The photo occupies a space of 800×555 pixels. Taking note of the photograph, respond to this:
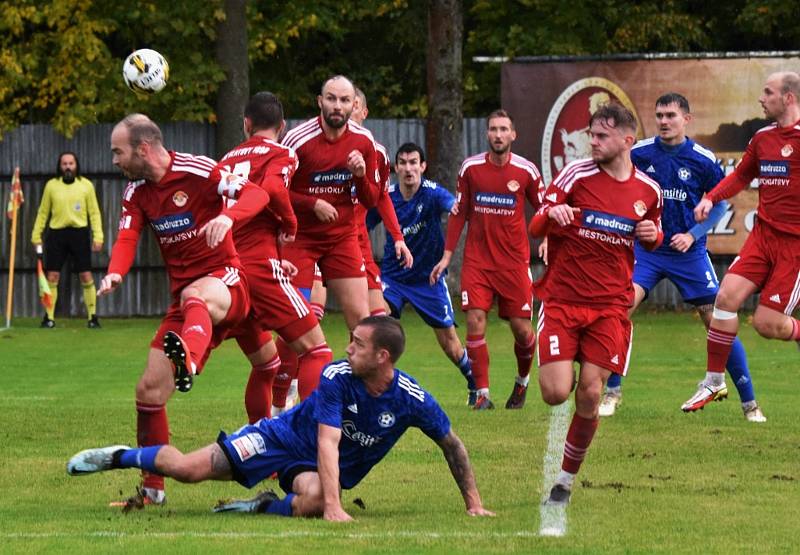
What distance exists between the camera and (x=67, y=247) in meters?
24.3

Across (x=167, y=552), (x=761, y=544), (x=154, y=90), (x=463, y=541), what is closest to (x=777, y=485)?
(x=761, y=544)

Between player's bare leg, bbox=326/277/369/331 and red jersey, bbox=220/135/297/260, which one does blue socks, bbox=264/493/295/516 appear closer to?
red jersey, bbox=220/135/297/260

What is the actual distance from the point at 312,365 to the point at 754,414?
429 cm

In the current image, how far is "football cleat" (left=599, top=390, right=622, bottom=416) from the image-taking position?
1340 centimetres

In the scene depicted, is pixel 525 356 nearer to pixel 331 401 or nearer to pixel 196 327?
pixel 196 327

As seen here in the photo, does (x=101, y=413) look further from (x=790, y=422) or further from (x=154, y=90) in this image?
(x=790, y=422)

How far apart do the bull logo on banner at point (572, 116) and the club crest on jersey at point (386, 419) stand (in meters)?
17.0

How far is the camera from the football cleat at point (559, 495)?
29.7 ft

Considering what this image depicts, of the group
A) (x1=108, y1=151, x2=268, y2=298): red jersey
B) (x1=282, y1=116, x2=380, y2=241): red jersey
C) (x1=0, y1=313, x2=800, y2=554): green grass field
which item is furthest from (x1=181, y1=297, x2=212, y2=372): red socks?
(x1=282, y1=116, x2=380, y2=241): red jersey

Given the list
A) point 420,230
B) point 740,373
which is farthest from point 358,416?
point 420,230

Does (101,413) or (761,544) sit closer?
(761,544)

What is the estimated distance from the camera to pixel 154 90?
12391 mm

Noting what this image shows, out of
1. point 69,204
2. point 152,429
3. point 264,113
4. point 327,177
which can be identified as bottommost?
point 152,429

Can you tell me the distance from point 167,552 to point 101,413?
6.11 metres
